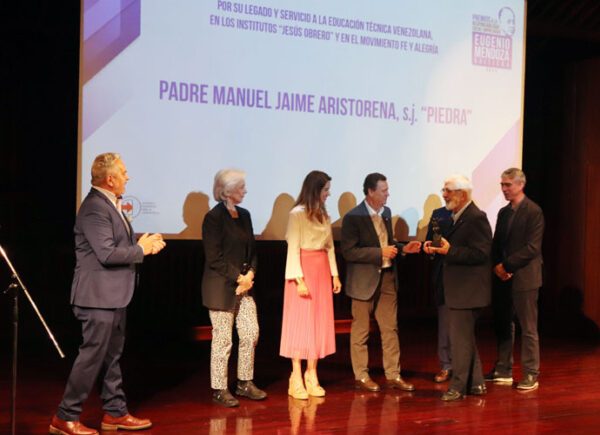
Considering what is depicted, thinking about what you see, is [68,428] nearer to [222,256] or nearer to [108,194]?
[108,194]

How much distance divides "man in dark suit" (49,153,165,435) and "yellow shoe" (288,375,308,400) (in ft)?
4.95

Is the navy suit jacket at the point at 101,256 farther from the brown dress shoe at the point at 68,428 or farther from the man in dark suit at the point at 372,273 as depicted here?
the man in dark suit at the point at 372,273

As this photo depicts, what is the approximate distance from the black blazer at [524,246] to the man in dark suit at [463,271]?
17.4 inches

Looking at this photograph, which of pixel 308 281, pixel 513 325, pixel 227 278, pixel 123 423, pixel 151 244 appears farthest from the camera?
pixel 513 325

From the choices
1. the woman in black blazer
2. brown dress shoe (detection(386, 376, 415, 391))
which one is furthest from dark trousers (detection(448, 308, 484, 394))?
the woman in black blazer

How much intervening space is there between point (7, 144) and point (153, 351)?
211cm

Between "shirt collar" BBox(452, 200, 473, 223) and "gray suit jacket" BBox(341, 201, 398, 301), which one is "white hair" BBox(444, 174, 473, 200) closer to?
"shirt collar" BBox(452, 200, 473, 223)

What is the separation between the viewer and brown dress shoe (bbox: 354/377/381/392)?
18.8ft

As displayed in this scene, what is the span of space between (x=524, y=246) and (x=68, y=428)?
328 cm

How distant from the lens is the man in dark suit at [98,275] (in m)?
4.29

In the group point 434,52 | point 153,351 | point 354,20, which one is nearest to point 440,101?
point 434,52

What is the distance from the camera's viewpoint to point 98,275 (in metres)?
4.32

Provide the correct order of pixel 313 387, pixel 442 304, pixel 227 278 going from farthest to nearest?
pixel 442 304
pixel 313 387
pixel 227 278

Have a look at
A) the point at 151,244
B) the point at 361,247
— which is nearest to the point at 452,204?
the point at 361,247
